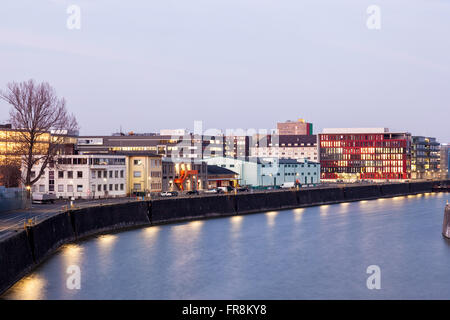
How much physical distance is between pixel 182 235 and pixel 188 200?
2138cm

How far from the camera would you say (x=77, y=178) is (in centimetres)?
11119

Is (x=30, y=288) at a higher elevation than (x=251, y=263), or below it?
higher

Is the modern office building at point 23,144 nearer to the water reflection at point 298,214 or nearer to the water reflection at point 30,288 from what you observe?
the water reflection at point 298,214

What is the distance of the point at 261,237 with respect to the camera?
82875 millimetres

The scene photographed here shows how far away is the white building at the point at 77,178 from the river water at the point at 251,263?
2413 cm

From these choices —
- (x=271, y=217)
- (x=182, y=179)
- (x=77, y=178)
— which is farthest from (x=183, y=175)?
(x=271, y=217)

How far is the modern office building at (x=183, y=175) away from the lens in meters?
135

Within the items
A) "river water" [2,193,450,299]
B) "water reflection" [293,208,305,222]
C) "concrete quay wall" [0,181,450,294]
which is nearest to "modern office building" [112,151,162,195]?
"concrete quay wall" [0,181,450,294]

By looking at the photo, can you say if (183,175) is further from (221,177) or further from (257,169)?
(257,169)

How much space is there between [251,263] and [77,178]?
56360 millimetres

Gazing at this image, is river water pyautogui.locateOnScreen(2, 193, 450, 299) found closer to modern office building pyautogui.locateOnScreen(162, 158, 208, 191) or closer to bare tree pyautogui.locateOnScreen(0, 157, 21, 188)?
modern office building pyautogui.locateOnScreen(162, 158, 208, 191)

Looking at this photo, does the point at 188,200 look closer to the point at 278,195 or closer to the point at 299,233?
the point at 299,233

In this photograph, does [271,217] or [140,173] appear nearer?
[271,217]
